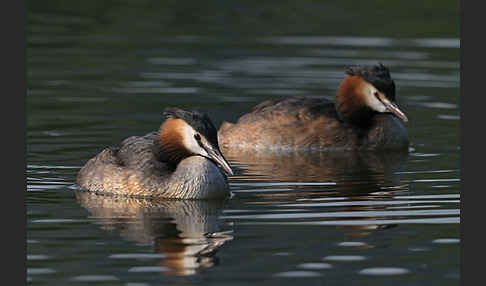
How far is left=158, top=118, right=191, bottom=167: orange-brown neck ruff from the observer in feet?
50.3

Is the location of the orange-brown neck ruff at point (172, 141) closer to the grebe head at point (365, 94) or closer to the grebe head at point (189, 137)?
the grebe head at point (189, 137)

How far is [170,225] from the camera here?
46.0 ft

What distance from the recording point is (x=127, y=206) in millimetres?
15195

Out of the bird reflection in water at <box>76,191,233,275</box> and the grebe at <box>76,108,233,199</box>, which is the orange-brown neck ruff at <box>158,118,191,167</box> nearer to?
the grebe at <box>76,108,233,199</box>

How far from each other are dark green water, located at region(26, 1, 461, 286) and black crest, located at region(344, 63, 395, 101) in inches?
41.4

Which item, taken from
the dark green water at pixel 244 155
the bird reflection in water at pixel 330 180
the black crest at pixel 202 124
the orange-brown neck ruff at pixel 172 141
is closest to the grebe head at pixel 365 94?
the bird reflection in water at pixel 330 180

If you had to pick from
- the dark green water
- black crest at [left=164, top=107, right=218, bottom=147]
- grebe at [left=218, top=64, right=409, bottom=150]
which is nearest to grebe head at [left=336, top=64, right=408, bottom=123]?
grebe at [left=218, top=64, right=409, bottom=150]

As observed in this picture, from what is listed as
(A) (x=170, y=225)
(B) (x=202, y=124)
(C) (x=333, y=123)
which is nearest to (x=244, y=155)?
(C) (x=333, y=123)

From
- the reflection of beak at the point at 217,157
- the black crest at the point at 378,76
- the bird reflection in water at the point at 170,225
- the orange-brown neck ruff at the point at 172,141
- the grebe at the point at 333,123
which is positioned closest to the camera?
the bird reflection in water at the point at 170,225

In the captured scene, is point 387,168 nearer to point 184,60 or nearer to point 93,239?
point 93,239

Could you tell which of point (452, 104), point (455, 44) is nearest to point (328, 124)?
point (452, 104)

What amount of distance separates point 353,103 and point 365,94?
26 cm

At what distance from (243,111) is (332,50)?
8.01 metres

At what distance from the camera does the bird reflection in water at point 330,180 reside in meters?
14.7
